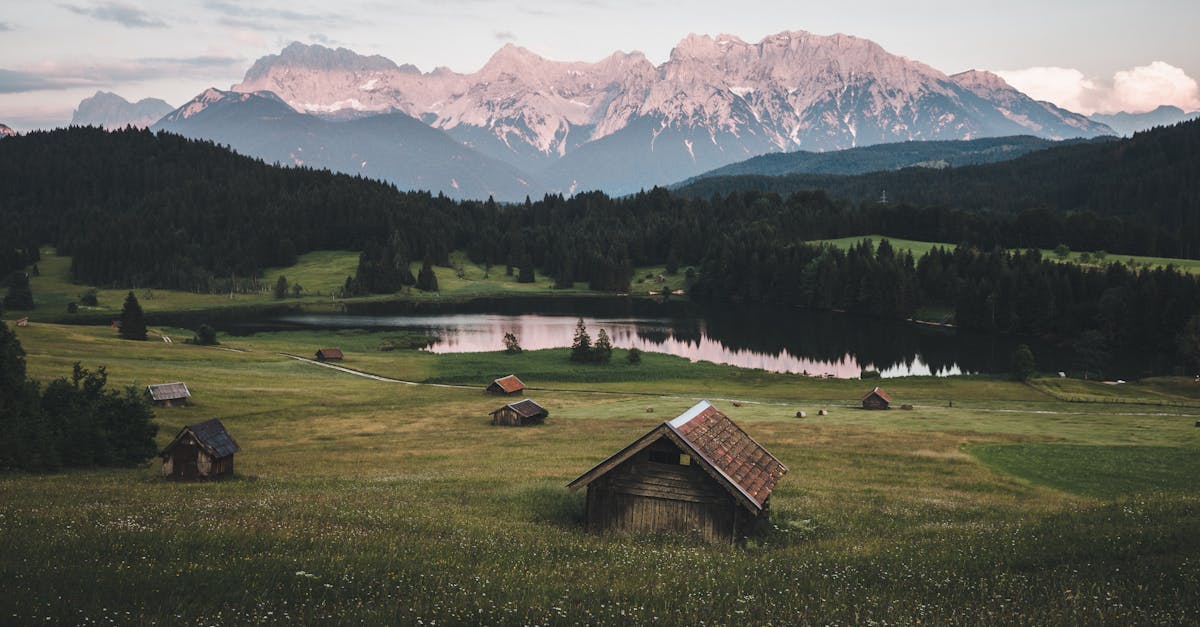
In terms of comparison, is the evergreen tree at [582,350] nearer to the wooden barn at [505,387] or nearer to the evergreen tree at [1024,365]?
the wooden barn at [505,387]

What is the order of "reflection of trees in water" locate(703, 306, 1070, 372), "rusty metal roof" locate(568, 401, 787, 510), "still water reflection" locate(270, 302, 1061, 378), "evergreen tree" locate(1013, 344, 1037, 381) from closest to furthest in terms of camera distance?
"rusty metal roof" locate(568, 401, 787, 510), "evergreen tree" locate(1013, 344, 1037, 381), "still water reflection" locate(270, 302, 1061, 378), "reflection of trees in water" locate(703, 306, 1070, 372)

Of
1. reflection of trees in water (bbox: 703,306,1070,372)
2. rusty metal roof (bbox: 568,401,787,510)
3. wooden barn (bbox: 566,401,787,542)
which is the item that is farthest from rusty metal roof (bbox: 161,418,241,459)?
reflection of trees in water (bbox: 703,306,1070,372)

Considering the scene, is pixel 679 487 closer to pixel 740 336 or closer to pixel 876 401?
pixel 876 401

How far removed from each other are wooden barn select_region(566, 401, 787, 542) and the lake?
296 ft

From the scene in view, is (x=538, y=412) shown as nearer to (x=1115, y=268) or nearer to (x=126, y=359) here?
(x=126, y=359)

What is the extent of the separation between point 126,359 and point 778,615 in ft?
329

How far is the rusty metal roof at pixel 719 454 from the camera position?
23.8m

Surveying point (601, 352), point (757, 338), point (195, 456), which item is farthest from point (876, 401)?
point (757, 338)

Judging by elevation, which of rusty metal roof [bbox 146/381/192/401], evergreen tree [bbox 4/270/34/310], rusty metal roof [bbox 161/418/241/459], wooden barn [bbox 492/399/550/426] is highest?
evergreen tree [bbox 4/270/34/310]

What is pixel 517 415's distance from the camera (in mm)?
66875

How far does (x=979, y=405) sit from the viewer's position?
78.2 metres

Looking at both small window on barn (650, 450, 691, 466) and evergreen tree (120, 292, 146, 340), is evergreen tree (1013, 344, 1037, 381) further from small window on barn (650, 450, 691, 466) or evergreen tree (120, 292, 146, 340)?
evergreen tree (120, 292, 146, 340)

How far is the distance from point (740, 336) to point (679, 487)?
426 ft

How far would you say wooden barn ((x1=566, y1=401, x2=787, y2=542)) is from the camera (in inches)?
946
